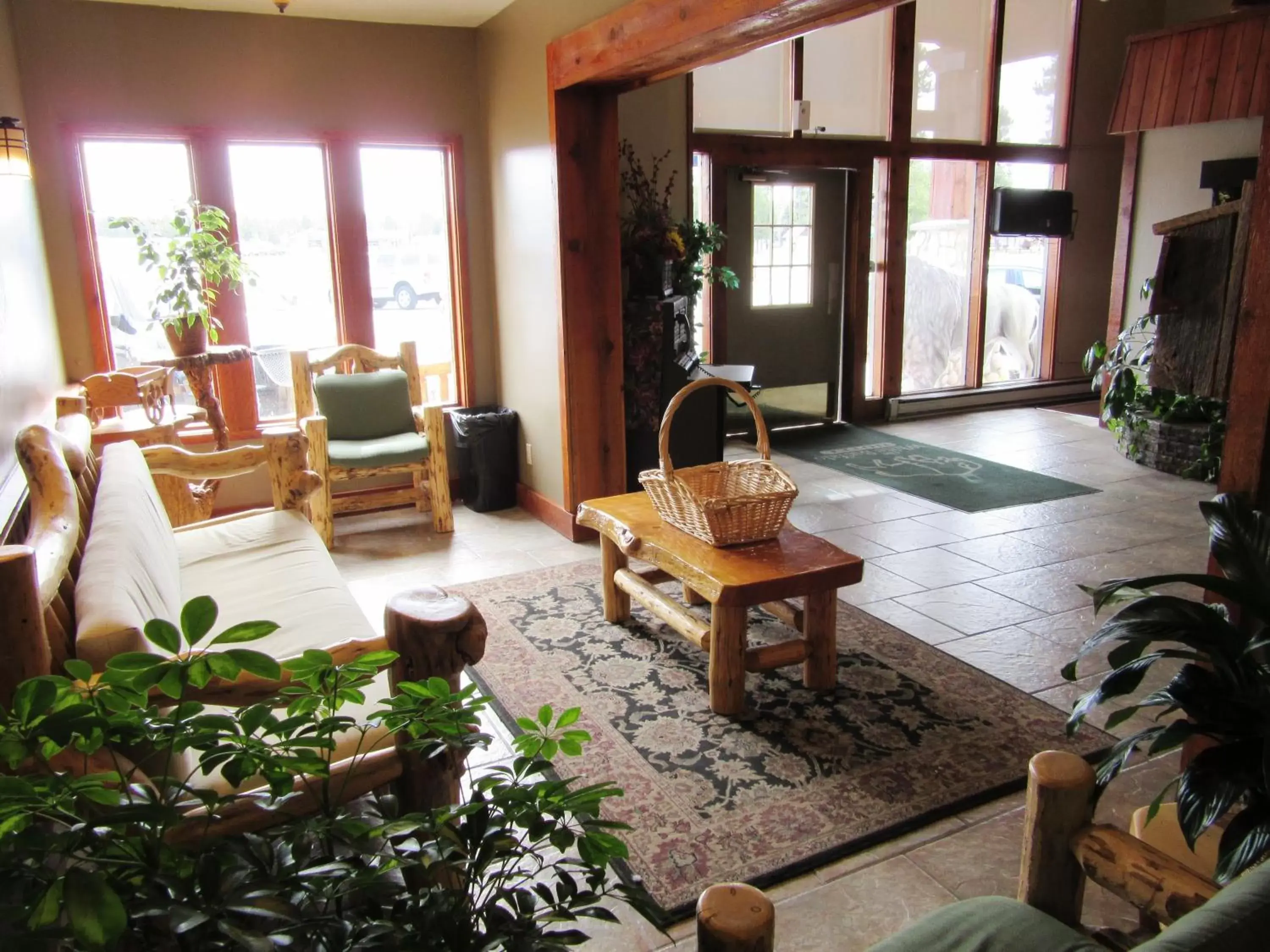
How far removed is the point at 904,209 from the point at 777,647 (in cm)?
497

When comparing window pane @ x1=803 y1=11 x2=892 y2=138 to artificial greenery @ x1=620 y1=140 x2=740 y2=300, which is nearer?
artificial greenery @ x1=620 y1=140 x2=740 y2=300

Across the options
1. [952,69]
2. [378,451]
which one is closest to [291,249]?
[378,451]

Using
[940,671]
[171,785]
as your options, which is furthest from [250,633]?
[940,671]

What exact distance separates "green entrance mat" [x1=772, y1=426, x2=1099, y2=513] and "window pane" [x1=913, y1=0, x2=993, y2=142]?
2.36 meters

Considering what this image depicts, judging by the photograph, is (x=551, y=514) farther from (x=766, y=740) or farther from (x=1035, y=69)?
(x=1035, y=69)

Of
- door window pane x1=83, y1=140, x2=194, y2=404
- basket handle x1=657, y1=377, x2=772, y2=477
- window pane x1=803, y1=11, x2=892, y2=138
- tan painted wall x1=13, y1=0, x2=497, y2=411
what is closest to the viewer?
basket handle x1=657, y1=377, x2=772, y2=477

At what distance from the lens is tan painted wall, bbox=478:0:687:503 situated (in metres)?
4.35

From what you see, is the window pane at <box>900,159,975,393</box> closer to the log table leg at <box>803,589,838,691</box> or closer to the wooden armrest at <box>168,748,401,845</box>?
the log table leg at <box>803,589,838,691</box>

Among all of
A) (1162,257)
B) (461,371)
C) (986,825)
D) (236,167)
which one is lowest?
(986,825)

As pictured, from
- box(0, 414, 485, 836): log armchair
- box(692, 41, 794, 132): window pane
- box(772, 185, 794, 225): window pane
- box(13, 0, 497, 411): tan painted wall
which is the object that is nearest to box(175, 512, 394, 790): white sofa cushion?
box(0, 414, 485, 836): log armchair

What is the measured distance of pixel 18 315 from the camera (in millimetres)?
3252

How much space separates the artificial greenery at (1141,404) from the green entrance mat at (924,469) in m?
0.72

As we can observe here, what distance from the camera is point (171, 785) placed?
2.70ft

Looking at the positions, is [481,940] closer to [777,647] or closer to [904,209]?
[777,647]
